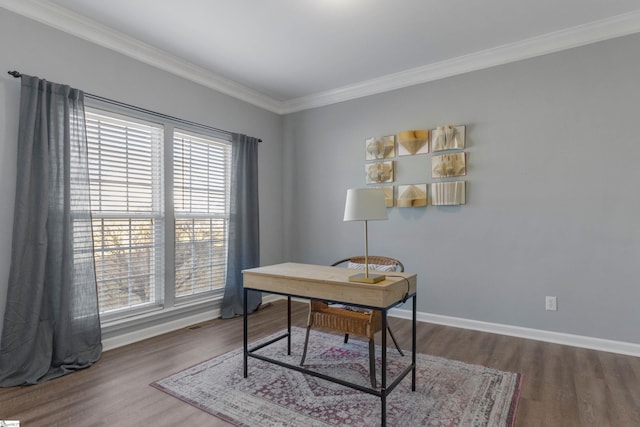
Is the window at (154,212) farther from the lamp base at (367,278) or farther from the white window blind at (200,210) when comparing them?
the lamp base at (367,278)

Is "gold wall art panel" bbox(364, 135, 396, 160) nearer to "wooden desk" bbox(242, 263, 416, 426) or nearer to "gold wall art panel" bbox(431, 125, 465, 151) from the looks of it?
"gold wall art panel" bbox(431, 125, 465, 151)

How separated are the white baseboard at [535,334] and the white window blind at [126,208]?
2807 mm

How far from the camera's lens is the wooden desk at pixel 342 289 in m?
1.94

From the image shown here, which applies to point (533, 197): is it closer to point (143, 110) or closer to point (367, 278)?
point (367, 278)

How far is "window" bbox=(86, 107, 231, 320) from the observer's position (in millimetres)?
3117

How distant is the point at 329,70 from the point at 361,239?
2026 millimetres

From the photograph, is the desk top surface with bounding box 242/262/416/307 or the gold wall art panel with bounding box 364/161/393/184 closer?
the desk top surface with bounding box 242/262/416/307

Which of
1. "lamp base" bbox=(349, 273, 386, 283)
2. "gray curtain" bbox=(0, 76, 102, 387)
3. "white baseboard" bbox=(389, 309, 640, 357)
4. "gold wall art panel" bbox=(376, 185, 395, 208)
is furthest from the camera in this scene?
"gold wall art panel" bbox=(376, 185, 395, 208)

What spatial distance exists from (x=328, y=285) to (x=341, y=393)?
0.77 meters

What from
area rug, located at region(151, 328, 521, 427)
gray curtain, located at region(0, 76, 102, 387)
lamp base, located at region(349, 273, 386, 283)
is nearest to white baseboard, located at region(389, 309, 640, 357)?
area rug, located at region(151, 328, 521, 427)

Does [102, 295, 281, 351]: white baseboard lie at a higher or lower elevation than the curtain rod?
lower

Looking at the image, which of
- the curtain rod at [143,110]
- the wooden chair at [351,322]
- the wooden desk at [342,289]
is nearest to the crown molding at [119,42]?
the curtain rod at [143,110]

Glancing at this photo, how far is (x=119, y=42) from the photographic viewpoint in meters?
3.16

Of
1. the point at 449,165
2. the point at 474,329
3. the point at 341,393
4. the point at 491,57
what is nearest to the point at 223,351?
the point at 341,393
